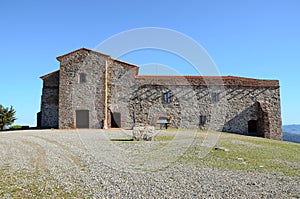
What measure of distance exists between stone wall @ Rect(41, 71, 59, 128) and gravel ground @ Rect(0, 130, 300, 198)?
56.2 feet

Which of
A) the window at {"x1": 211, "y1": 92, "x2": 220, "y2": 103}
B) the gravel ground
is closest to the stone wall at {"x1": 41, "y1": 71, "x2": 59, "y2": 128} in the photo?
the gravel ground

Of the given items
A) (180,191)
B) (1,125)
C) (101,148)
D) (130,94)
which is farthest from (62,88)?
(180,191)

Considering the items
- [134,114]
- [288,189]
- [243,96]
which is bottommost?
[288,189]

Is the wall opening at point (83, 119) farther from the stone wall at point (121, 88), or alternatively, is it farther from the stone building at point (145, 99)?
the stone wall at point (121, 88)

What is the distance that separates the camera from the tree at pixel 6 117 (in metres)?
29.9

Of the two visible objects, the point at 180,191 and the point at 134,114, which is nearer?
the point at 180,191

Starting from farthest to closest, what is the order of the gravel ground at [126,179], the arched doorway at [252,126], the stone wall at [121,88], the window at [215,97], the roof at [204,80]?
the arched doorway at [252,126] → the window at [215,97] → the roof at [204,80] → the stone wall at [121,88] → the gravel ground at [126,179]

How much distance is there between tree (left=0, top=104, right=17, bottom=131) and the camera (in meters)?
29.9

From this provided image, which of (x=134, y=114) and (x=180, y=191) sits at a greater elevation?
(x=134, y=114)

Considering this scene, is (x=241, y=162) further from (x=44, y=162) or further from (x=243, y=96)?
(x=243, y=96)

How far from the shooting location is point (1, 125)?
29.7m

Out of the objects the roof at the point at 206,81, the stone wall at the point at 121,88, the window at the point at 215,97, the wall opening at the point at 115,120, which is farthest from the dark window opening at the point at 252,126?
the wall opening at the point at 115,120

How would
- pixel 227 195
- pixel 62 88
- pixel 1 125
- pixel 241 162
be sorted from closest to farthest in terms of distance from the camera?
1. pixel 227 195
2. pixel 241 162
3. pixel 62 88
4. pixel 1 125

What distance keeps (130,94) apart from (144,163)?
1841 centimetres
